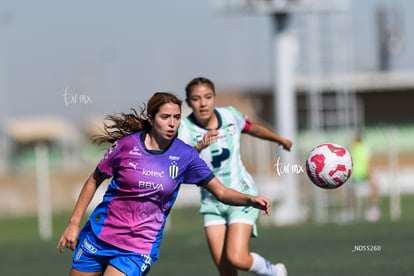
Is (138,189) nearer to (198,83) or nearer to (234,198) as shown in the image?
(234,198)

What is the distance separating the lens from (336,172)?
27.0 feet

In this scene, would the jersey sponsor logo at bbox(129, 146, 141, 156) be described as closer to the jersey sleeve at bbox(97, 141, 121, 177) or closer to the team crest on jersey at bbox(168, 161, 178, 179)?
the jersey sleeve at bbox(97, 141, 121, 177)

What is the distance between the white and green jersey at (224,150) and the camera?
30.8 feet

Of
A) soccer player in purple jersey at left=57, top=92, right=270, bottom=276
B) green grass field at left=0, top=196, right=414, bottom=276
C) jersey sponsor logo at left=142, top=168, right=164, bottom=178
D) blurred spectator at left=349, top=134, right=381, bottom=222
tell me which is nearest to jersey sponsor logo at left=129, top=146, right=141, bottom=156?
soccer player in purple jersey at left=57, top=92, right=270, bottom=276

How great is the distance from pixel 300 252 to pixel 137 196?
7.17 m

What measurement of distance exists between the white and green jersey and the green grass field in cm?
234

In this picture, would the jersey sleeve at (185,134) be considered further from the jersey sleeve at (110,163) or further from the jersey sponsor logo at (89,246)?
the jersey sponsor logo at (89,246)

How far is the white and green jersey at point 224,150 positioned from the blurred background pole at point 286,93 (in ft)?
47.2

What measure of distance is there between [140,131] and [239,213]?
6.25 feet

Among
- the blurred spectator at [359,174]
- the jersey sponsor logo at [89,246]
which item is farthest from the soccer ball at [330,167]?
the blurred spectator at [359,174]

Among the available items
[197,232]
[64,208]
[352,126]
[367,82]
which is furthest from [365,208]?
[367,82]

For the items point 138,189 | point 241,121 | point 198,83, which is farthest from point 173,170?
point 241,121

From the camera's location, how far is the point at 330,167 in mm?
8211

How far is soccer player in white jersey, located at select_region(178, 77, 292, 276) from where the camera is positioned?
30.2 ft
